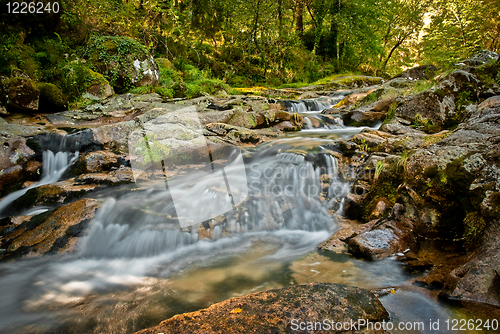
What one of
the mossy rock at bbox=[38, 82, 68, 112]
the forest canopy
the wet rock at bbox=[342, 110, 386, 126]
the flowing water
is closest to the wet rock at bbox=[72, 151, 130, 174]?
the flowing water

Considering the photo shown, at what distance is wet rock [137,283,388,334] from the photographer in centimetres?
167

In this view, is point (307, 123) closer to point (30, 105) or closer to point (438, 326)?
point (438, 326)

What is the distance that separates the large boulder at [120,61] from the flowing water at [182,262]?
5765 millimetres

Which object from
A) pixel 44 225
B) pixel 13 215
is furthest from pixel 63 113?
pixel 44 225

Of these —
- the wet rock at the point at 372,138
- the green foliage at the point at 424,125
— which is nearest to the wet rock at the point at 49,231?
the wet rock at the point at 372,138

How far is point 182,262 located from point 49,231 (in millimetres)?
2256

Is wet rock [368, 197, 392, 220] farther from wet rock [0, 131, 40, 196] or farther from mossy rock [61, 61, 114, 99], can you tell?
mossy rock [61, 61, 114, 99]

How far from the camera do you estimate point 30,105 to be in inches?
298

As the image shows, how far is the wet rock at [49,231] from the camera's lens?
12.2 feet

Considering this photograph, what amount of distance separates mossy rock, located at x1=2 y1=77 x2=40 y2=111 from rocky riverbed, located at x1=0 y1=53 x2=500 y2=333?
1.11ft

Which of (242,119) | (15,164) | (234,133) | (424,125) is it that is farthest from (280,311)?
(242,119)

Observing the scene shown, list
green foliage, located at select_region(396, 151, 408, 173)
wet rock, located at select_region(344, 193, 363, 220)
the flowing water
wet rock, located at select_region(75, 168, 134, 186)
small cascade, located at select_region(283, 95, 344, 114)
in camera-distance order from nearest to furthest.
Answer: the flowing water
green foliage, located at select_region(396, 151, 408, 173)
wet rock, located at select_region(344, 193, 363, 220)
wet rock, located at select_region(75, 168, 134, 186)
small cascade, located at select_region(283, 95, 344, 114)

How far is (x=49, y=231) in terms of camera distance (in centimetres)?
393

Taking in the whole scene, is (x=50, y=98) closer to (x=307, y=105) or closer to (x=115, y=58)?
(x=115, y=58)
